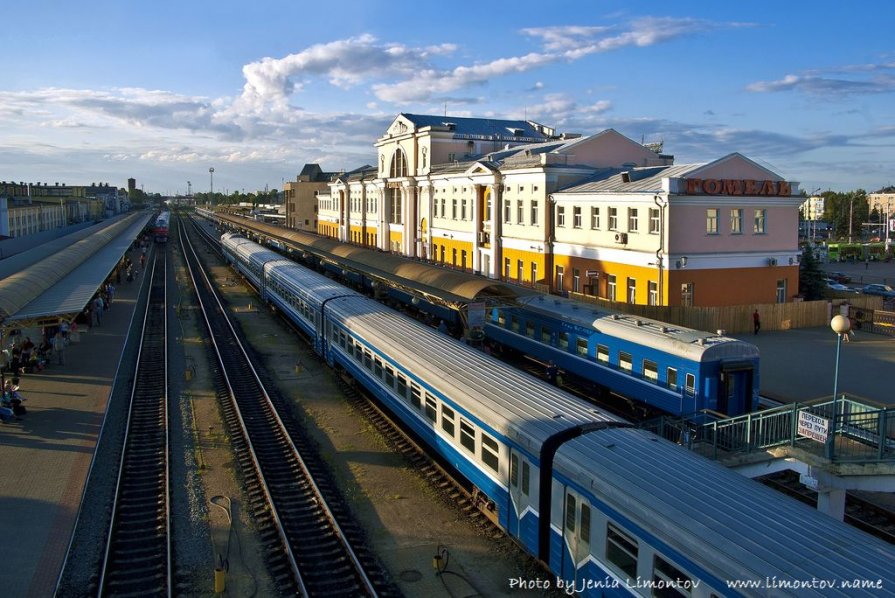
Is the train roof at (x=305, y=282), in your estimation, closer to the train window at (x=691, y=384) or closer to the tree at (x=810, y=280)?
the train window at (x=691, y=384)

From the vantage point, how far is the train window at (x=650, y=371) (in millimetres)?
17156

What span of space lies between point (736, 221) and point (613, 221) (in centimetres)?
531

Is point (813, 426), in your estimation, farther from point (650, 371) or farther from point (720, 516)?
point (650, 371)

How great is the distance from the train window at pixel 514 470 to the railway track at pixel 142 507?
5.39 m

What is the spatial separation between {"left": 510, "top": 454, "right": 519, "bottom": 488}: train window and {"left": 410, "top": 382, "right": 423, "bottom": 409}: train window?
4193mm

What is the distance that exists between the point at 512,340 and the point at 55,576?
1660cm

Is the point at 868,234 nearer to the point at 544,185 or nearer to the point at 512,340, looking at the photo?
the point at 544,185

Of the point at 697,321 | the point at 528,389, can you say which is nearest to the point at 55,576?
the point at 528,389

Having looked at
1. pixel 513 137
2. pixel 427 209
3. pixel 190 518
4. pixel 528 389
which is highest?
pixel 513 137

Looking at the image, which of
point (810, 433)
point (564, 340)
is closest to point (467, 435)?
point (810, 433)

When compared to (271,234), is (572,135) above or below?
above

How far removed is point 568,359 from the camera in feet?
69.0

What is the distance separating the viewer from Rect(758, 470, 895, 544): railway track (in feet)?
41.1

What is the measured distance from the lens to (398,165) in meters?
59.0
